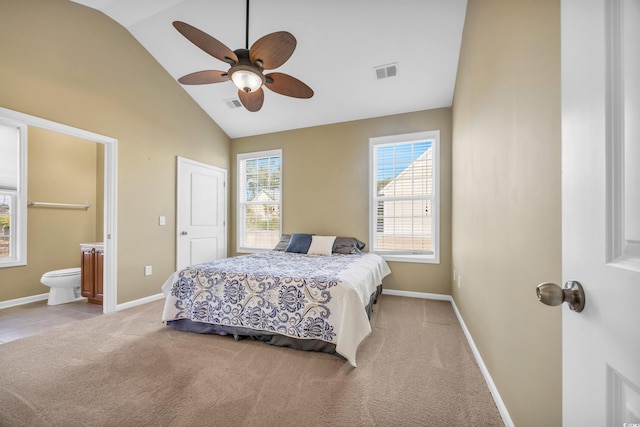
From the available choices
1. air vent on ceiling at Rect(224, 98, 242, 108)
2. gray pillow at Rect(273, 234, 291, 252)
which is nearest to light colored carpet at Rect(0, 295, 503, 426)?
gray pillow at Rect(273, 234, 291, 252)

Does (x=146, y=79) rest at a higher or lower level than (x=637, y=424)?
higher

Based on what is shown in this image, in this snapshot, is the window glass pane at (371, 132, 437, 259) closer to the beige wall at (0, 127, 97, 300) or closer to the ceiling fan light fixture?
the ceiling fan light fixture

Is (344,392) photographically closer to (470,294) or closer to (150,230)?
(470,294)

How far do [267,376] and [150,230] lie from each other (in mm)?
2764

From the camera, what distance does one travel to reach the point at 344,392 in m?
1.68

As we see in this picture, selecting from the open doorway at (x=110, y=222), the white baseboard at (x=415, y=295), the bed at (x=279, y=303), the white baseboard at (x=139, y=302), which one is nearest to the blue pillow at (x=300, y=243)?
the bed at (x=279, y=303)

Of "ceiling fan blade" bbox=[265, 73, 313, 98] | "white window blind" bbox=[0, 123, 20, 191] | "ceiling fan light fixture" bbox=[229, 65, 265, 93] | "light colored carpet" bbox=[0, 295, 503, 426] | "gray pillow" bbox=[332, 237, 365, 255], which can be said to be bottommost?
"light colored carpet" bbox=[0, 295, 503, 426]

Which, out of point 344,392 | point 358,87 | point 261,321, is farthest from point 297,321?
point 358,87

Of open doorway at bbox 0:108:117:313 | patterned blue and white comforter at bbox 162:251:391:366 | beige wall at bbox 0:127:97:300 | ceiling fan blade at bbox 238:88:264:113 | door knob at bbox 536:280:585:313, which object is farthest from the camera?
beige wall at bbox 0:127:97:300

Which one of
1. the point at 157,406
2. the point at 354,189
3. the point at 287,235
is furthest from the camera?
the point at 287,235

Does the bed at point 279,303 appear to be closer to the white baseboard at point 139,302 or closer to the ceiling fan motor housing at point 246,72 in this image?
the white baseboard at point 139,302

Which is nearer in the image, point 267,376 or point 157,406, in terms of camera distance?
point 157,406

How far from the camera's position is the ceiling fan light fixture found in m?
A: 1.98

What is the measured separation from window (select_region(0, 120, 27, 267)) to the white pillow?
3.86 m
